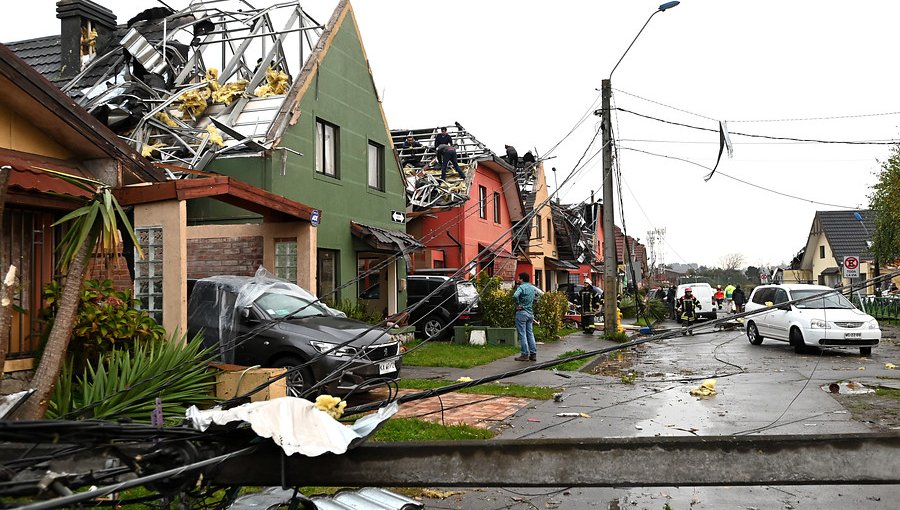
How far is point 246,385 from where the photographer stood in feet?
25.0

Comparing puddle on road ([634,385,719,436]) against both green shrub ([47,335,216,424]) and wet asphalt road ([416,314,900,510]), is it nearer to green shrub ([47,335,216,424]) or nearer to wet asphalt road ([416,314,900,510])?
wet asphalt road ([416,314,900,510])

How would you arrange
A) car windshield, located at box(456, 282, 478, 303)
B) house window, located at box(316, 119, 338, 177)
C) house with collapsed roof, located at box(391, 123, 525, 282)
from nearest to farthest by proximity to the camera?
house window, located at box(316, 119, 338, 177) < car windshield, located at box(456, 282, 478, 303) < house with collapsed roof, located at box(391, 123, 525, 282)

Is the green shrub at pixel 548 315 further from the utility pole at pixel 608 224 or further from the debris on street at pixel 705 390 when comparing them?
the debris on street at pixel 705 390

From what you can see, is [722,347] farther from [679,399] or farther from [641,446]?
[641,446]

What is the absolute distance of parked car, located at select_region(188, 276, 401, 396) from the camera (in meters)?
9.67

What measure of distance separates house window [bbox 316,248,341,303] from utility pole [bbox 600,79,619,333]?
317 inches

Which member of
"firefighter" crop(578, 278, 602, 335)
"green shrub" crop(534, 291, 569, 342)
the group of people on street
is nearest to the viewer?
"green shrub" crop(534, 291, 569, 342)

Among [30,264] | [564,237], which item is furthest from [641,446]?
[564,237]

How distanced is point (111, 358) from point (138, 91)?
1113 centimetres

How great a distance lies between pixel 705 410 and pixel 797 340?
9481 millimetres

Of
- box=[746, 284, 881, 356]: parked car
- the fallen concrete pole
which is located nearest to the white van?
box=[746, 284, 881, 356]: parked car

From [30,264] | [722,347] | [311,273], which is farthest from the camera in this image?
[722,347]

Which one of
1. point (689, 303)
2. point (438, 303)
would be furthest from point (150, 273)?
point (689, 303)

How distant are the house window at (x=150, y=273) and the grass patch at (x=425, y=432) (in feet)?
10.4
